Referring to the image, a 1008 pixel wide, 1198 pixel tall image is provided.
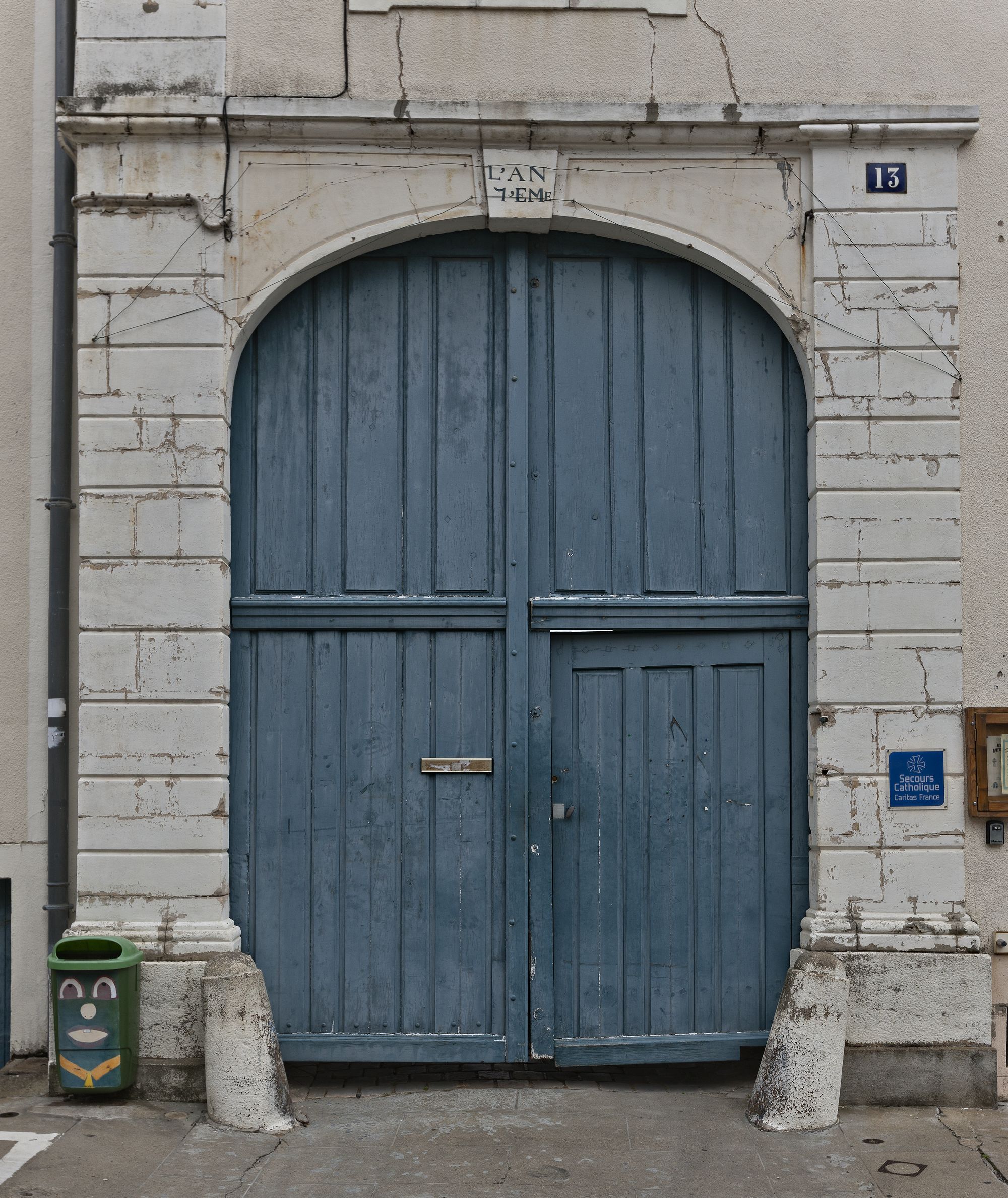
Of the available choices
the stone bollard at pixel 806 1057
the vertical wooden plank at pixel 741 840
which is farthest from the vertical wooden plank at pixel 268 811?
the stone bollard at pixel 806 1057

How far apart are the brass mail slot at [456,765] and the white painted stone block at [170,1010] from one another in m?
1.33

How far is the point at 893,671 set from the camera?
547 cm

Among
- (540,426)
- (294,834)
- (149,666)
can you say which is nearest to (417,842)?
(294,834)

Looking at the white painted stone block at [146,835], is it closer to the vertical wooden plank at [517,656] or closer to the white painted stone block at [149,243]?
the vertical wooden plank at [517,656]

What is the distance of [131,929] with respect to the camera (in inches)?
210

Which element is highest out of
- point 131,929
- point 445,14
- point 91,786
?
point 445,14

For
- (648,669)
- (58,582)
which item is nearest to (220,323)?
(58,582)

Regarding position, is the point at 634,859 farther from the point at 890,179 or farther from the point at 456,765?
the point at 890,179

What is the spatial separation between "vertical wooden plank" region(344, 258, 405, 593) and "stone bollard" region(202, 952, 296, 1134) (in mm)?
1903

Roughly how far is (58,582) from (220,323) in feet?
4.87

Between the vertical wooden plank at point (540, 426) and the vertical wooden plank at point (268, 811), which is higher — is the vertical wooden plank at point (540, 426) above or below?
above

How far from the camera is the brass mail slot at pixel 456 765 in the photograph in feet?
18.4

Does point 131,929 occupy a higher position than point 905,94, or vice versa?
point 905,94

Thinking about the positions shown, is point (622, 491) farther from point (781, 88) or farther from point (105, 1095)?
point (105, 1095)
